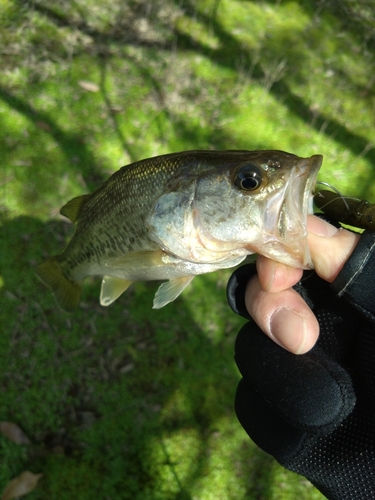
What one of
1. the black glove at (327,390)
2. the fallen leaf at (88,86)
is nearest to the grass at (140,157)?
the fallen leaf at (88,86)

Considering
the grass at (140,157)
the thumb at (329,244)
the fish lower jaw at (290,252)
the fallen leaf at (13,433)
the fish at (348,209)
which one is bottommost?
the fallen leaf at (13,433)

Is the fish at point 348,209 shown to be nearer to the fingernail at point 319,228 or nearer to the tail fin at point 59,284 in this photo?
the fingernail at point 319,228

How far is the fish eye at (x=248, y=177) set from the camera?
5.38 feet

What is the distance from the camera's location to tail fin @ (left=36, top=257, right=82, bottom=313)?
2.63 metres

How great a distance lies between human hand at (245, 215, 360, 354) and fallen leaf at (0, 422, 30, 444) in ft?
7.89

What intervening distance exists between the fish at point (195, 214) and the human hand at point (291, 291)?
0.26 ft

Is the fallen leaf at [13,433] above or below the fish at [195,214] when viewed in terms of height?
below

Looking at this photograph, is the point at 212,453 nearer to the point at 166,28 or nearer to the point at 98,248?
the point at 98,248

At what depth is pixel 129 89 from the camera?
416 cm

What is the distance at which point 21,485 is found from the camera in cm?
288

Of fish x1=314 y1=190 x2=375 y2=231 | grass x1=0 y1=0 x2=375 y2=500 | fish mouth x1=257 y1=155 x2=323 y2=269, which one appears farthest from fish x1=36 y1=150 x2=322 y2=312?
grass x1=0 y1=0 x2=375 y2=500

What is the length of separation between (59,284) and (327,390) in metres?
1.89

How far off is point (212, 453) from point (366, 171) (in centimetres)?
350

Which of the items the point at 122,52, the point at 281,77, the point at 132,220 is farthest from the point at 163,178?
the point at 281,77
